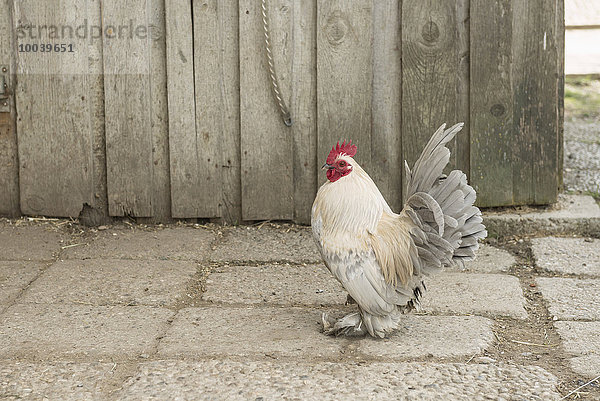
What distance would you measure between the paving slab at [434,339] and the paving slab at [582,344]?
30cm

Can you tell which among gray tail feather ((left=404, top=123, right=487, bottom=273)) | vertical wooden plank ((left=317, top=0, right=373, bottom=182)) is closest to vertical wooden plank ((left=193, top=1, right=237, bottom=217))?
vertical wooden plank ((left=317, top=0, right=373, bottom=182))

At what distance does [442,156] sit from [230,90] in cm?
188

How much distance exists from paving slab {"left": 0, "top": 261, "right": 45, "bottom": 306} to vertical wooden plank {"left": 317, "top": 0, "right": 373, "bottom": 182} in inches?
64.4

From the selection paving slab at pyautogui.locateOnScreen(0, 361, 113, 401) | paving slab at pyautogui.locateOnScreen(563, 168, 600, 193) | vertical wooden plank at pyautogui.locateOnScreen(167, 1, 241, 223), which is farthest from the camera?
paving slab at pyautogui.locateOnScreen(563, 168, 600, 193)

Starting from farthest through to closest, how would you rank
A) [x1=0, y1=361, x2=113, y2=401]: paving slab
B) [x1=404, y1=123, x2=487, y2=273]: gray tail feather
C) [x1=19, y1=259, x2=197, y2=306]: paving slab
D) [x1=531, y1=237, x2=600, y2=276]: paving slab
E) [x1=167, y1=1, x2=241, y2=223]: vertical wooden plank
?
[x1=167, y1=1, x2=241, y2=223]: vertical wooden plank, [x1=531, y1=237, x2=600, y2=276]: paving slab, [x1=19, y1=259, x2=197, y2=306]: paving slab, [x1=404, y1=123, x2=487, y2=273]: gray tail feather, [x1=0, y1=361, x2=113, y2=401]: paving slab

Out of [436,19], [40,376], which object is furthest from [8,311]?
[436,19]

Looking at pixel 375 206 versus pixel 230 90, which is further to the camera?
pixel 230 90

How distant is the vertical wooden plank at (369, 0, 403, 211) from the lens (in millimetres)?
4512

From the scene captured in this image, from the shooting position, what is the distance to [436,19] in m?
4.47

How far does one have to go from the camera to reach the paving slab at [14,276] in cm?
376

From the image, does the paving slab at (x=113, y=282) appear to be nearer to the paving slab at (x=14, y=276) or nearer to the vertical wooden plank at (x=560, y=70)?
the paving slab at (x=14, y=276)

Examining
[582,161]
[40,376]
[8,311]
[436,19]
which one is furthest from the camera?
[582,161]

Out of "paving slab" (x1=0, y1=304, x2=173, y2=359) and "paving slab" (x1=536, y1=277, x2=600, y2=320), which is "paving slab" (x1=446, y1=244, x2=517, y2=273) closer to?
"paving slab" (x1=536, y1=277, x2=600, y2=320)

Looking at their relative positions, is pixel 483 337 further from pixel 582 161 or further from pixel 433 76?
pixel 582 161
